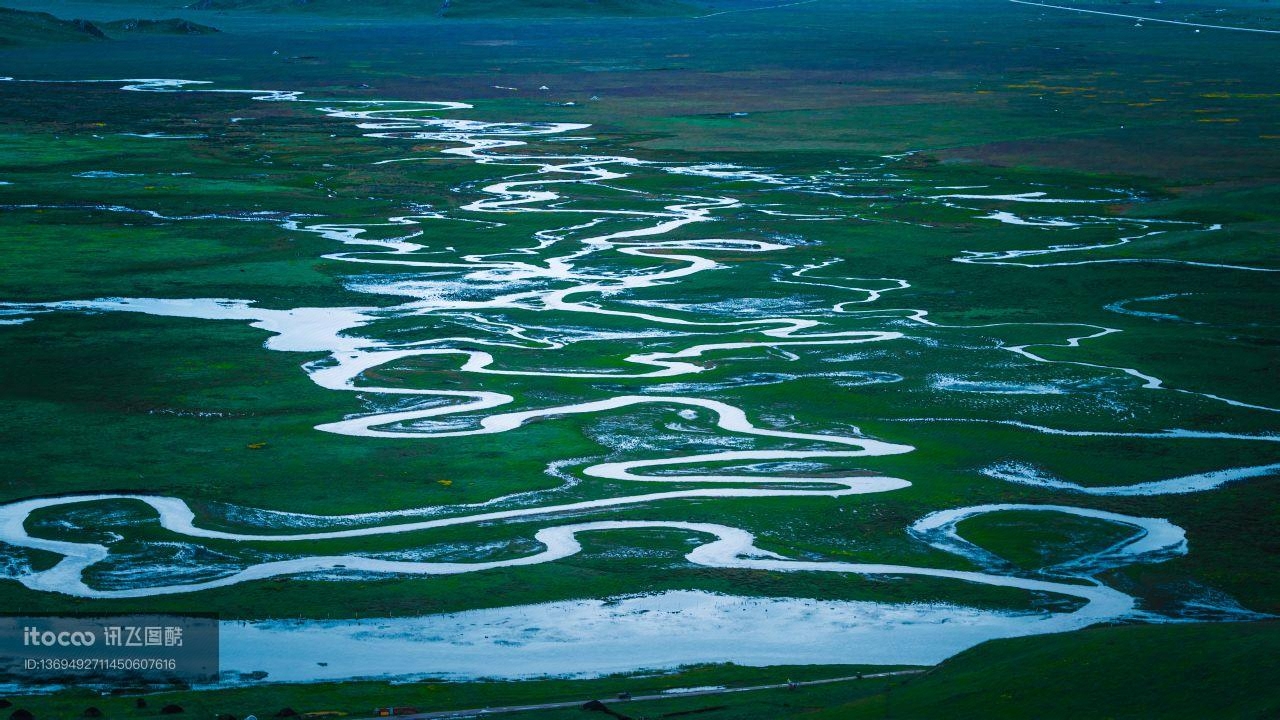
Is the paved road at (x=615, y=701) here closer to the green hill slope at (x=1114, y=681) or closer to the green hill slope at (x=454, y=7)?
the green hill slope at (x=1114, y=681)

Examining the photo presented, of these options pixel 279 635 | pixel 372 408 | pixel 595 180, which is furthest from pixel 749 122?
pixel 279 635

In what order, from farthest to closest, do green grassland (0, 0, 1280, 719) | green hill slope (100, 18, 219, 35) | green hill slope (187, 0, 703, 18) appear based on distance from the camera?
green hill slope (187, 0, 703, 18) → green hill slope (100, 18, 219, 35) → green grassland (0, 0, 1280, 719)

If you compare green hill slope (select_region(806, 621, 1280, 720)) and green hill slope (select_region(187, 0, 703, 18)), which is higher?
green hill slope (select_region(187, 0, 703, 18))

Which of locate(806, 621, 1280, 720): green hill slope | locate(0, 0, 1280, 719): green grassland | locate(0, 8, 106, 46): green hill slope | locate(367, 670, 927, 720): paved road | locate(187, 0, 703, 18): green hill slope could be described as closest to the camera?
locate(806, 621, 1280, 720): green hill slope

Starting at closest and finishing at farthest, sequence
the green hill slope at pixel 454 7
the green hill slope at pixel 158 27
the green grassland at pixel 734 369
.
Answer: the green grassland at pixel 734 369
the green hill slope at pixel 158 27
the green hill slope at pixel 454 7

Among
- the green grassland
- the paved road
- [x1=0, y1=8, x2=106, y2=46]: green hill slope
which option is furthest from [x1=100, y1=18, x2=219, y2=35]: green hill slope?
the paved road

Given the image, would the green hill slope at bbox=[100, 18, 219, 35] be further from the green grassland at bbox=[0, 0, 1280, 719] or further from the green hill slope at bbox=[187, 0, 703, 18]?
the green grassland at bbox=[0, 0, 1280, 719]

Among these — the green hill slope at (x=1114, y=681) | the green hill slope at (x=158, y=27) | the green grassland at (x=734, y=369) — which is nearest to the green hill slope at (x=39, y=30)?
the green hill slope at (x=158, y=27)

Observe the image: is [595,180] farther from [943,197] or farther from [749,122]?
[749,122]
